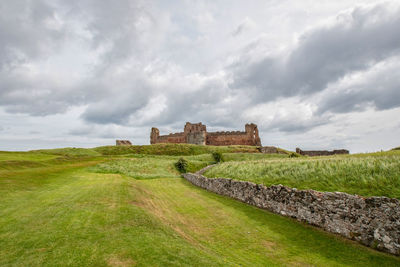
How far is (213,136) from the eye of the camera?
94.9 metres

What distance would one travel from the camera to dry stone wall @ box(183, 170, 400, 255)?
826cm

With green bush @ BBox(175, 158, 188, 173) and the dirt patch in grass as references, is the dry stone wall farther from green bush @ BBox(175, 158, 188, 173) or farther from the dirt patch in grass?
green bush @ BBox(175, 158, 188, 173)

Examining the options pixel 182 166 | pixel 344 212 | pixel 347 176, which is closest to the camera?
pixel 344 212

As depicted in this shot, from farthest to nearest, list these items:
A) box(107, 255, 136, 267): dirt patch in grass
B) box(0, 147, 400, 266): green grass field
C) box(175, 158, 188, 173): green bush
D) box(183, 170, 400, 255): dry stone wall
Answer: box(175, 158, 188, 173): green bush
box(183, 170, 400, 255): dry stone wall
box(0, 147, 400, 266): green grass field
box(107, 255, 136, 267): dirt patch in grass

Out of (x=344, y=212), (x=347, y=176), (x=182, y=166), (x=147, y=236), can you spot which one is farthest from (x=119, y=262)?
(x=182, y=166)

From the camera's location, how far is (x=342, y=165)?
Answer: 13219 mm

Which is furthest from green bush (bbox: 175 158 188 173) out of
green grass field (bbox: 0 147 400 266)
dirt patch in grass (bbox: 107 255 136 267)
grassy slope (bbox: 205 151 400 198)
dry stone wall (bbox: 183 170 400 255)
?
dirt patch in grass (bbox: 107 255 136 267)

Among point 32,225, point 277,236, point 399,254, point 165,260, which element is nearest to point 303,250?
point 277,236

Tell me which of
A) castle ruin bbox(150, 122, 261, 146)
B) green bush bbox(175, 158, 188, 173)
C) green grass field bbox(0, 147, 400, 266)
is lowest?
green grass field bbox(0, 147, 400, 266)

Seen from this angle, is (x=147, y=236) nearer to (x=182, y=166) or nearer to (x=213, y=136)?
(x=182, y=166)

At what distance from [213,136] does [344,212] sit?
280ft

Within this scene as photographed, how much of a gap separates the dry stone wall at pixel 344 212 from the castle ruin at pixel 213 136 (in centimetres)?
7617

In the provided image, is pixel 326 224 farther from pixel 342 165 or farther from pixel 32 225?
pixel 32 225

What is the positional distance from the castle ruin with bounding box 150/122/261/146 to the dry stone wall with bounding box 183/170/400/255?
250ft
